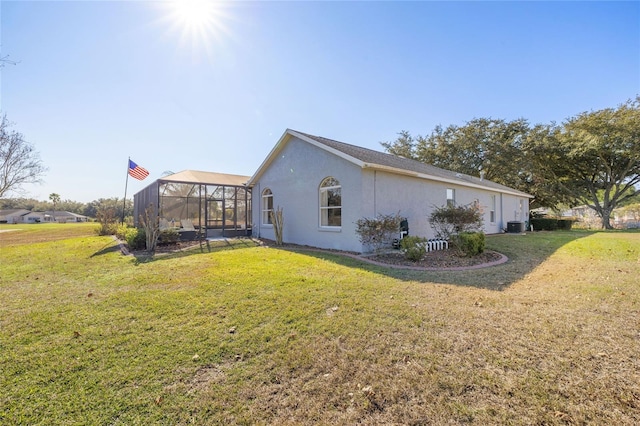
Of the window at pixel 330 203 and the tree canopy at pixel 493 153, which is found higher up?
the tree canopy at pixel 493 153

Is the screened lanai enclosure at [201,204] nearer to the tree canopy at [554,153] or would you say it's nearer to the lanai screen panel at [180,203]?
the lanai screen panel at [180,203]

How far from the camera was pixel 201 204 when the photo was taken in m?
15.9

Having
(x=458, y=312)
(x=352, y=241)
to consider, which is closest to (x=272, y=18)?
(x=352, y=241)

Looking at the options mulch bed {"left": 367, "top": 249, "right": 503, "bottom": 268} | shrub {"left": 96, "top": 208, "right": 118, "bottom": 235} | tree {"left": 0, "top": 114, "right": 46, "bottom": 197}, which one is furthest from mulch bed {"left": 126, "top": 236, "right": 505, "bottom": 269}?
tree {"left": 0, "top": 114, "right": 46, "bottom": 197}

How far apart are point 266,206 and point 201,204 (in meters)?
4.15

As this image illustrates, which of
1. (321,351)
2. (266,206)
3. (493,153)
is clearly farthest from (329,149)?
(493,153)

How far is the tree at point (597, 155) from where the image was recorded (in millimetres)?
20438

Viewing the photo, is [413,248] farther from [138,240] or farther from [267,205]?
[138,240]

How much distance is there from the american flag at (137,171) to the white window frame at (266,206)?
9.01m

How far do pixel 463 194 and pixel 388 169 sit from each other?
722 centimetres

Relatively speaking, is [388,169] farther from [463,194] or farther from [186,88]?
[186,88]

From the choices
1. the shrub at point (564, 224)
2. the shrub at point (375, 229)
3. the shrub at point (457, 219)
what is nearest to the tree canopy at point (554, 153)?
the shrub at point (564, 224)

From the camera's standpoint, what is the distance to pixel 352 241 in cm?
991

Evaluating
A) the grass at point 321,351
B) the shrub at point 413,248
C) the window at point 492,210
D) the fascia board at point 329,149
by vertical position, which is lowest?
the grass at point 321,351
